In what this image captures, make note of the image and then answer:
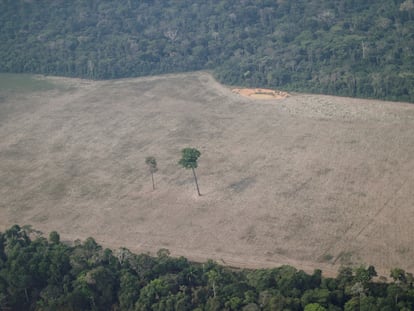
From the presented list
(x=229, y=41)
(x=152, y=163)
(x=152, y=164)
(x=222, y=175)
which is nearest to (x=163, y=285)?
(x=152, y=163)

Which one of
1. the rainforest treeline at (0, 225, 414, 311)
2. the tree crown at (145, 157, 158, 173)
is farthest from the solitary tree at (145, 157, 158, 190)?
the rainforest treeline at (0, 225, 414, 311)

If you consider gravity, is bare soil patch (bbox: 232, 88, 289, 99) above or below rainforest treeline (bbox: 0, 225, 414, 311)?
above

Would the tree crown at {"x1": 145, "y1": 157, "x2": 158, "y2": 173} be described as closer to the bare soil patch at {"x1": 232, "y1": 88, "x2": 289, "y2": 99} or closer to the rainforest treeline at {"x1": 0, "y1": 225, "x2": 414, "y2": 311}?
the rainforest treeline at {"x1": 0, "y1": 225, "x2": 414, "y2": 311}

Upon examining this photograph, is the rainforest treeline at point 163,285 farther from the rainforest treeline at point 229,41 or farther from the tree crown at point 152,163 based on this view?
the rainforest treeline at point 229,41

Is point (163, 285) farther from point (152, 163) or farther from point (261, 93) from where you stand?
point (261, 93)

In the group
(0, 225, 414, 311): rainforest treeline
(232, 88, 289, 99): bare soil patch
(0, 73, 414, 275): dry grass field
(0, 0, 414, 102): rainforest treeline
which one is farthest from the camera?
(0, 0, 414, 102): rainforest treeline

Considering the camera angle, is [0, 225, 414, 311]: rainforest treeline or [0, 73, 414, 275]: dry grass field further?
[0, 73, 414, 275]: dry grass field
